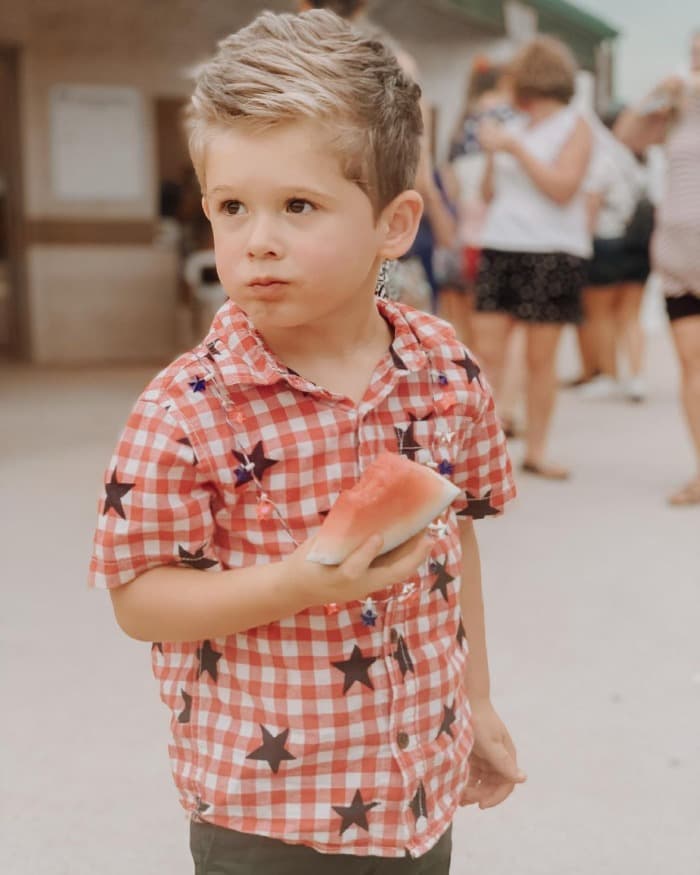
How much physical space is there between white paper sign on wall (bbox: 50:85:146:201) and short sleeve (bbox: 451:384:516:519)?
8971 mm

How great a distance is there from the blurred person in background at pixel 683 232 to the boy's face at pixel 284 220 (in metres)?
3.67

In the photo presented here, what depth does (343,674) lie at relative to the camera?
1.34 m

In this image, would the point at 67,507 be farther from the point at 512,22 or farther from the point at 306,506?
the point at 512,22

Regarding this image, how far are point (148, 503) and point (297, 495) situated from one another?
0.56 ft

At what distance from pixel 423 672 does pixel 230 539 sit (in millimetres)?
281

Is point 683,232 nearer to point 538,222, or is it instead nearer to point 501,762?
point 538,222

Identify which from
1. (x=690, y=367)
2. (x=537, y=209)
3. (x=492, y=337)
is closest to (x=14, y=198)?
(x=492, y=337)

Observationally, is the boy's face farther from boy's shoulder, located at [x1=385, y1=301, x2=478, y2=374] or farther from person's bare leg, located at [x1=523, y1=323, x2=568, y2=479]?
person's bare leg, located at [x1=523, y1=323, x2=568, y2=479]

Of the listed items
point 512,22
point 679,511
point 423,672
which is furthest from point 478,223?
point 512,22

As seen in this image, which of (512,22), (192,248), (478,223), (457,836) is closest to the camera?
(457,836)

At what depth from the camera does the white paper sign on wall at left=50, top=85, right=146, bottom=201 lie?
978cm

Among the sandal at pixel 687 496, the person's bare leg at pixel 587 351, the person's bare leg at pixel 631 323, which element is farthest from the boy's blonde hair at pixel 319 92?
the person's bare leg at pixel 631 323

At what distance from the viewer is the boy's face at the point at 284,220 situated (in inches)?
48.6

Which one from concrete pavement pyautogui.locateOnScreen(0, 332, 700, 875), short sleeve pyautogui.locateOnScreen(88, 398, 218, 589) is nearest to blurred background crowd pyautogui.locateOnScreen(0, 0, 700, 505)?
concrete pavement pyautogui.locateOnScreen(0, 332, 700, 875)
